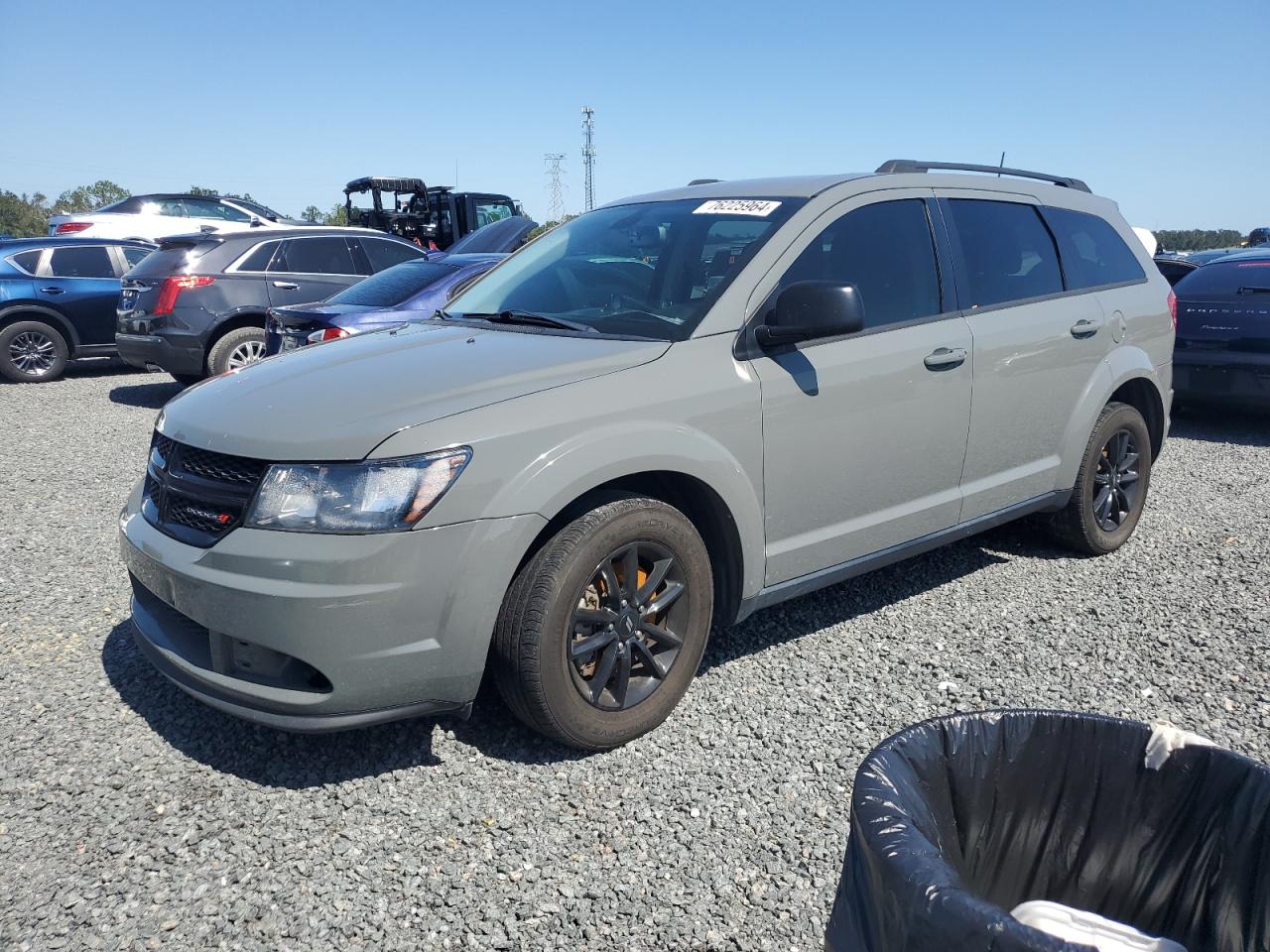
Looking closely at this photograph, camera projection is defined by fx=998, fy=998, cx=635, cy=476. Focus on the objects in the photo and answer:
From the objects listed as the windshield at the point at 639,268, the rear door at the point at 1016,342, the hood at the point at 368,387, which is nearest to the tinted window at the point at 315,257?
the windshield at the point at 639,268

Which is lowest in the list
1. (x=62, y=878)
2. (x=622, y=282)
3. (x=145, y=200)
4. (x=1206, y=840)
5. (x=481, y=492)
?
(x=62, y=878)

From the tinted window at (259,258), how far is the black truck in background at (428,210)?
10096 mm

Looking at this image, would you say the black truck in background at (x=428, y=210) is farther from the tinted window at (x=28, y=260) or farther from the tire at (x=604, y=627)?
the tire at (x=604, y=627)

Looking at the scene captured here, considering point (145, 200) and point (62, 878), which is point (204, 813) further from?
point (145, 200)

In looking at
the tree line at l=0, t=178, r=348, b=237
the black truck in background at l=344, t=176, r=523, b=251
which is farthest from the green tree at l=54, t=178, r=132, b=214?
the black truck in background at l=344, t=176, r=523, b=251

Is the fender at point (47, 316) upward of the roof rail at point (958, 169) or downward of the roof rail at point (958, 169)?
downward

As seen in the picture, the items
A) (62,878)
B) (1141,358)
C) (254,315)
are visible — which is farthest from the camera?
(254,315)

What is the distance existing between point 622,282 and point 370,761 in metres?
1.94

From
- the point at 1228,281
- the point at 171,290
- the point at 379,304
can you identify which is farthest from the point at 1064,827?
the point at 171,290

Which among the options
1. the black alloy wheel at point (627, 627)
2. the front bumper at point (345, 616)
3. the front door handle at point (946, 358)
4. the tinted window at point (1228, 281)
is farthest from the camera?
the tinted window at point (1228, 281)

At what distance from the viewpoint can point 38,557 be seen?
16.7 feet

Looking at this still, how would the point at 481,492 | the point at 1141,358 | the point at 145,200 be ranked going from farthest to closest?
the point at 145,200, the point at 1141,358, the point at 481,492

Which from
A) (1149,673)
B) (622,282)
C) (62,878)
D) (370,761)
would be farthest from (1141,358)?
(62,878)

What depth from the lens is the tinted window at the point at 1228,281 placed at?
8.16 metres
